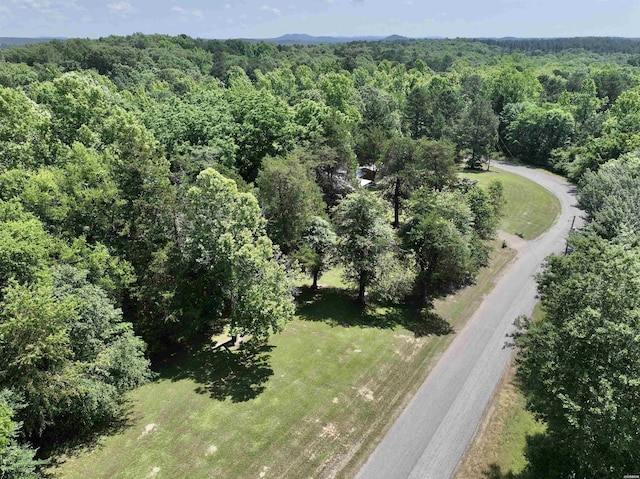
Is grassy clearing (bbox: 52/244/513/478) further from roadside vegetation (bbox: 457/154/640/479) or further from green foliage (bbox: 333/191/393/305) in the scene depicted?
roadside vegetation (bbox: 457/154/640/479)

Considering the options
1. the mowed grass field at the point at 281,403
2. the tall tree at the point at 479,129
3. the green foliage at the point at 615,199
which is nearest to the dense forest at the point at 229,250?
the green foliage at the point at 615,199

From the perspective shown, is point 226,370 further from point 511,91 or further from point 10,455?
point 511,91

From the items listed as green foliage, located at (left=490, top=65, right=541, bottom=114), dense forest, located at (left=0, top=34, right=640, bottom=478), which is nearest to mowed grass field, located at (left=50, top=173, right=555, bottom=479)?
dense forest, located at (left=0, top=34, right=640, bottom=478)

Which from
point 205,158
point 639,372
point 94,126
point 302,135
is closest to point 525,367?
point 639,372

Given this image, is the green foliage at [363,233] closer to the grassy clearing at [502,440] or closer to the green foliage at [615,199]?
the grassy clearing at [502,440]

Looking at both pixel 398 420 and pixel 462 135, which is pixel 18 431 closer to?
pixel 398 420

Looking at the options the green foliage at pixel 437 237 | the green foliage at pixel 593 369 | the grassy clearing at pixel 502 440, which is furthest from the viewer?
the green foliage at pixel 437 237
